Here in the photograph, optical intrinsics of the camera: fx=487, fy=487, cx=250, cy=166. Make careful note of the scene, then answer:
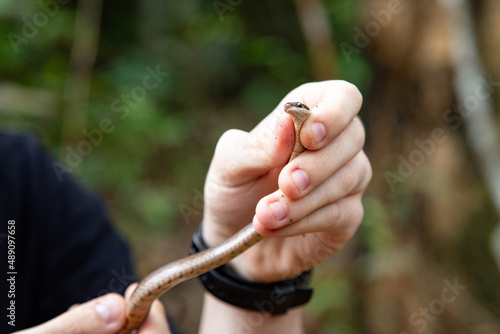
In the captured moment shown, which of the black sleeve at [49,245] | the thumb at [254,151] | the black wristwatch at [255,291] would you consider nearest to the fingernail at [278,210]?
the thumb at [254,151]

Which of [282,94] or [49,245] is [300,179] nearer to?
[49,245]

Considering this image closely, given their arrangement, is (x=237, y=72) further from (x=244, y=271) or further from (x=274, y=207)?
(x=274, y=207)

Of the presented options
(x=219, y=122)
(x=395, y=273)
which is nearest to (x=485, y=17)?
(x=395, y=273)

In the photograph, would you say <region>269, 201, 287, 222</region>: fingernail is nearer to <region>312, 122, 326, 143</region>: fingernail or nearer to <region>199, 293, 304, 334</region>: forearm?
<region>312, 122, 326, 143</region>: fingernail

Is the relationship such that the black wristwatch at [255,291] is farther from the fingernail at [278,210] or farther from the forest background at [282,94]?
the forest background at [282,94]

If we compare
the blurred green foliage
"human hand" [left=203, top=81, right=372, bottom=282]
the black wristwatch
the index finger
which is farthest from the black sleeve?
the blurred green foliage

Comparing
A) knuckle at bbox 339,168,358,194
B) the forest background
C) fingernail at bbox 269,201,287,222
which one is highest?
fingernail at bbox 269,201,287,222

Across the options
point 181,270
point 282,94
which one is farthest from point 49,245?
point 282,94
